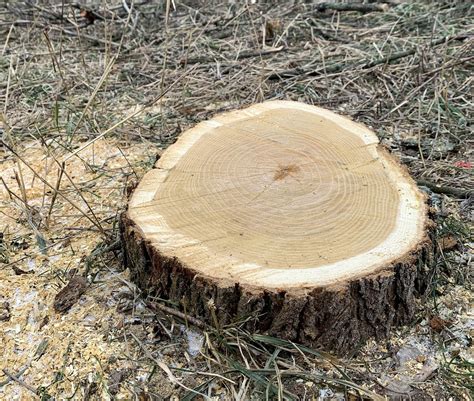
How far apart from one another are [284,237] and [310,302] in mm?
258

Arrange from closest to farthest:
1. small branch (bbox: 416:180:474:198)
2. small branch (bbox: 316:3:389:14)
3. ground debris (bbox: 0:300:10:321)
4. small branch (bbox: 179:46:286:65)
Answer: ground debris (bbox: 0:300:10:321)
small branch (bbox: 416:180:474:198)
small branch (bbox: 179:46:286:65)
small branch (bbox: 316:3:389:14)

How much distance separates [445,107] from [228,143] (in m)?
1.57

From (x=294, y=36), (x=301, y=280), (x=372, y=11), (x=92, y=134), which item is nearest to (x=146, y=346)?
(x=301, y=280)

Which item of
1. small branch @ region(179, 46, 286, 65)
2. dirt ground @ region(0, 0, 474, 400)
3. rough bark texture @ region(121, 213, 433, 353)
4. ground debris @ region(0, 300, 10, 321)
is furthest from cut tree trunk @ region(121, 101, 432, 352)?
small branch @ region(179, 46, 286, 65)

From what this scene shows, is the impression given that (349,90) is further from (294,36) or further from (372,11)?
(372,11)

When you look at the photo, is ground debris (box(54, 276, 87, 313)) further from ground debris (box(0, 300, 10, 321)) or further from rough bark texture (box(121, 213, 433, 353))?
rough bark texture (box(121, 213, 433, 353))

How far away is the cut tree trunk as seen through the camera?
1.63m

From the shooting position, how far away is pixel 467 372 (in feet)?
5.57

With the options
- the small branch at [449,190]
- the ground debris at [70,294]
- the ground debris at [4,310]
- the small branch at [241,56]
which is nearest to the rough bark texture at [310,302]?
the ground debris at [70,294]

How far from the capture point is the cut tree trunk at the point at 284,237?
5.35 feet

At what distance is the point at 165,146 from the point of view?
2990 mm

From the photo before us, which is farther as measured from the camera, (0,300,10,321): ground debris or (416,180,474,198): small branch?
(416,180,474,198): small branch

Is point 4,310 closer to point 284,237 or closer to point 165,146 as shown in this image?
point 284,237

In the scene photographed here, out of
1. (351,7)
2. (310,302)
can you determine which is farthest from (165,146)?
(351,7)
